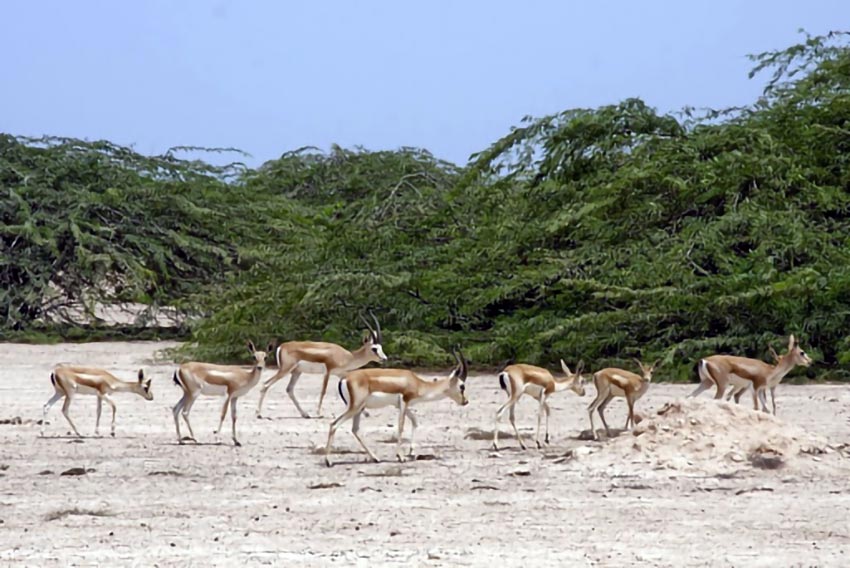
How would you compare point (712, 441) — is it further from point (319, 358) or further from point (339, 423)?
point (319, 358)

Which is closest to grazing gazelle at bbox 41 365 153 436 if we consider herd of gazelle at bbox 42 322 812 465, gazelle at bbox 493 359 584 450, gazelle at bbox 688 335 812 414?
herd of gazelle at bbox 42 322 812 465

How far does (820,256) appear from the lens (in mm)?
18375

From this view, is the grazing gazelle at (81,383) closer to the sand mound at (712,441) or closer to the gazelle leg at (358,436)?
the gazelle leg at (358,436)

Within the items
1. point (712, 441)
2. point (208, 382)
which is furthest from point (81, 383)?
point (712, 441)

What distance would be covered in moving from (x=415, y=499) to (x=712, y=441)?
2.62 meters

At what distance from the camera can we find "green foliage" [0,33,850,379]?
59.5ft

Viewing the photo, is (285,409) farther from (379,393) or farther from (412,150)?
(412,150)

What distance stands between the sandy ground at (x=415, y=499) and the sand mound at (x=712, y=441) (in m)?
0.03

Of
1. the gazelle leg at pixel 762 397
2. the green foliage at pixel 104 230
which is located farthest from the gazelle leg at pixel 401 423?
the green foliage at pixel 104 230

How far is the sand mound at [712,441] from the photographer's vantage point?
35.1 ft

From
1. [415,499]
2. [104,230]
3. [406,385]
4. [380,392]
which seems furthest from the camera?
[104,230]

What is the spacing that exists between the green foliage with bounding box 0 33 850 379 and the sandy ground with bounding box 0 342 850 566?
12.1ft

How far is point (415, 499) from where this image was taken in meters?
9.62

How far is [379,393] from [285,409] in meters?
4.47
